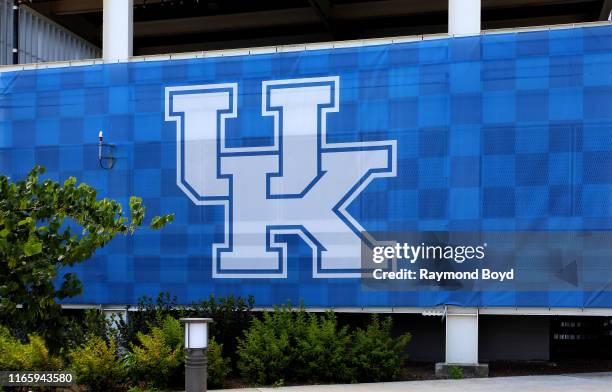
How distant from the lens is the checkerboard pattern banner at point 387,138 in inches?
508

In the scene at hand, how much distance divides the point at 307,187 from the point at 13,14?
9.53m

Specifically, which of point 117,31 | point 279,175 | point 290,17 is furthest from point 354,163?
point 290,17

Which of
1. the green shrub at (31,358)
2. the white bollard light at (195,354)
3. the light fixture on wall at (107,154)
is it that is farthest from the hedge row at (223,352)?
the light fixture on wall at (107,154)

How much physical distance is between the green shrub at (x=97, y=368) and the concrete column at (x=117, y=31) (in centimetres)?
688

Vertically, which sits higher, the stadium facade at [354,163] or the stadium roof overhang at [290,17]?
the stadium roof overhang at [290,17]

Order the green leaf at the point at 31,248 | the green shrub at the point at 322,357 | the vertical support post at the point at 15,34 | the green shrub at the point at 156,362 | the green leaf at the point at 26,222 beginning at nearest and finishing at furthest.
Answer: the green leaf at the point at 31,248
the green leaf at the point at 26,222
the green shrub at the point at 156,362
the green shrub at the point at 322,357
the vertical support post at the point at 15,34

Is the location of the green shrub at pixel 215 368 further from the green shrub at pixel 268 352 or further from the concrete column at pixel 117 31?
the concrete column at pixel 117 31

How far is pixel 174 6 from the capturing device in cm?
2280

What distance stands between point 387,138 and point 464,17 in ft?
9.30

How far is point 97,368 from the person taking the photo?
34.9 ft

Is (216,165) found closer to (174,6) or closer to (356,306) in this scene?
(356,306)

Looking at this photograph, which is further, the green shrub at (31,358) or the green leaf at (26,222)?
the green shrub at (31,358)


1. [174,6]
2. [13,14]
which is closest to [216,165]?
[13,14]

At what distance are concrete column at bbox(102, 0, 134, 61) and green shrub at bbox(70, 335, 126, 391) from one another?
22.6ft
